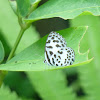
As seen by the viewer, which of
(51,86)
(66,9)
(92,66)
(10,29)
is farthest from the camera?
(10,29)

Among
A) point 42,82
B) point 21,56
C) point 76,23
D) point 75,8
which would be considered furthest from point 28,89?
point 75,8

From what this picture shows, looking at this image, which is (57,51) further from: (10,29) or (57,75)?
(10,29)

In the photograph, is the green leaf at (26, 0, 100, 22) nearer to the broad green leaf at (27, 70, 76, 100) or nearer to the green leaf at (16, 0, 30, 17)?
the green leaf at (16, 0, 30, 17)

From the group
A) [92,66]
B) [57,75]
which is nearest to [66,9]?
[57,75]

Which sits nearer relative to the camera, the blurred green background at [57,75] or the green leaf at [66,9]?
the green leaf at [66,9]

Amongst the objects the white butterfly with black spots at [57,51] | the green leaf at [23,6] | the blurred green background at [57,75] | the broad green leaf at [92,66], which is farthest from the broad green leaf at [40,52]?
the broad green leaf at [92,66]

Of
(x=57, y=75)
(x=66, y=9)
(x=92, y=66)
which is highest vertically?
(x=66, y=9)

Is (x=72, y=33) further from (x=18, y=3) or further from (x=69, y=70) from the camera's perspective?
(x=69, y=70)

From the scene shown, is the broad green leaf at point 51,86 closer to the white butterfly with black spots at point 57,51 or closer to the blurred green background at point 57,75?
the blurred green background at point 57,75
